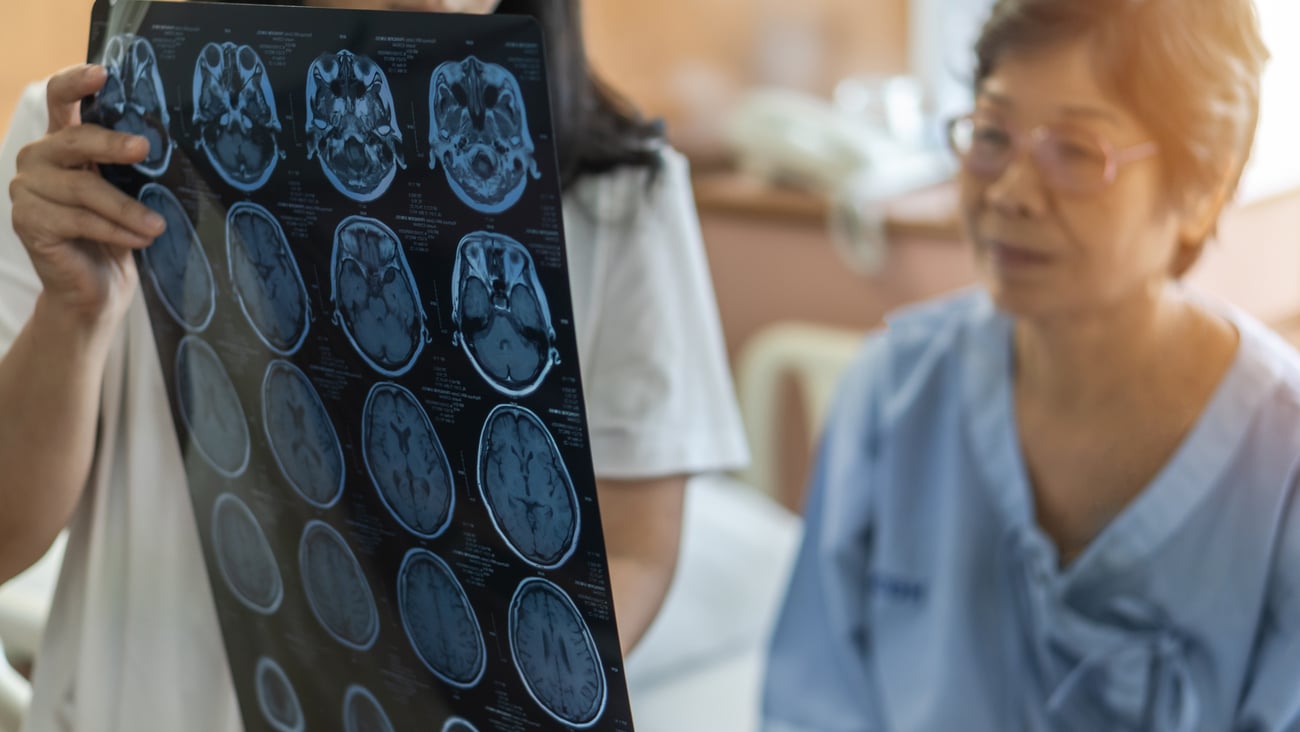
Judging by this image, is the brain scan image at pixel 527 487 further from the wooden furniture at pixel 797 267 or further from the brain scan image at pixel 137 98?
the wooden furniture at pixel 797 267

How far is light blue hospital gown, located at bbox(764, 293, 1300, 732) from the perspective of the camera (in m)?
0.65

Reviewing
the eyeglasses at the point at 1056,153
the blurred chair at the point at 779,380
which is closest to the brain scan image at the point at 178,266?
the eyeglasses at the point at 1056,153

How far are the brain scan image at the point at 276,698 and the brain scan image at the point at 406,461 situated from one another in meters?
0.14

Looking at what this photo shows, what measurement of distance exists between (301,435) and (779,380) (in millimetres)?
1235

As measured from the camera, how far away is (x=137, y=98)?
1.69 feet

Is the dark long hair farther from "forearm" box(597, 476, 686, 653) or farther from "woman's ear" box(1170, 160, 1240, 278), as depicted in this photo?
"woman's ear" box(1170, 160, 1240, 278)

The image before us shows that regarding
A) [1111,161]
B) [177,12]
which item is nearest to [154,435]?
[177,12]

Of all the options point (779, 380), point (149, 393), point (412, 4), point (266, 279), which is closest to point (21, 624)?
point (149, 393)

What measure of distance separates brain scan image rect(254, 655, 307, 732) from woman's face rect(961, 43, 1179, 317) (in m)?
0.44

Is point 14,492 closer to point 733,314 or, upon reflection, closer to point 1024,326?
point 1024,326

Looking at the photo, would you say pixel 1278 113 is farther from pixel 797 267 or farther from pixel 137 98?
pixel 797 267

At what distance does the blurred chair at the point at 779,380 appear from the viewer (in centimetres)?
165

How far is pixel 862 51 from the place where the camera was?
2.08 meters

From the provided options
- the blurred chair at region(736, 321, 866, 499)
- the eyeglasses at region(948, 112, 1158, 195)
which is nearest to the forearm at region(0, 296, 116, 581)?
the eyeglasses at region(948, 112, 1158, 195)
